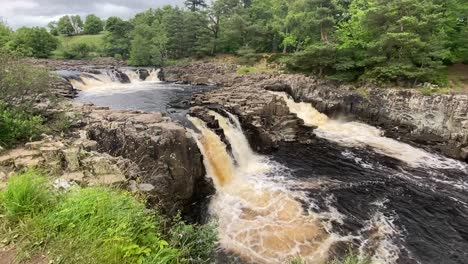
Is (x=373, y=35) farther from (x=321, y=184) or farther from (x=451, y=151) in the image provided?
(x=321, y=184)

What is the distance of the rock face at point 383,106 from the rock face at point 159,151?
6.27 m

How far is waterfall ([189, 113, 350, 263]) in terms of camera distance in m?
8.27

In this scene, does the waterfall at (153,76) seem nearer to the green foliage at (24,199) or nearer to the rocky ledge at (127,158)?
the rocky ledge at (127,158)

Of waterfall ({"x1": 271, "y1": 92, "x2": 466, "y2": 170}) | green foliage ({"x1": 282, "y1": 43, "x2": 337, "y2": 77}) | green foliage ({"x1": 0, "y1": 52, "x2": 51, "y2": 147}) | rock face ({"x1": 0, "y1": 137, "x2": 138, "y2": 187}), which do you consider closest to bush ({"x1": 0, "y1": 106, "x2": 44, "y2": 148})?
green foliage ({"x1": 0, "y1": 52, "x2": 51, "y2": 147})

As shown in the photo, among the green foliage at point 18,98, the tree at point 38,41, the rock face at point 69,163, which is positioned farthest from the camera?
the tree at point 38,41

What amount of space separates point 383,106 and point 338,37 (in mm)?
8282

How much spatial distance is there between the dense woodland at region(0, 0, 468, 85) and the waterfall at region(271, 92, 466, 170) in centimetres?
403

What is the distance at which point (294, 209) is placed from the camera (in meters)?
10.1

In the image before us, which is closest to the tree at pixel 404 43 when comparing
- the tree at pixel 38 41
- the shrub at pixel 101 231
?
the shrub at pixel 101 231

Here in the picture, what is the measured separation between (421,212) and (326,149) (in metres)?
6.22

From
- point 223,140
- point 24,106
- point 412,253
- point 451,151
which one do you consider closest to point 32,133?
point 24,106

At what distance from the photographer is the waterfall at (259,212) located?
827 centimetres

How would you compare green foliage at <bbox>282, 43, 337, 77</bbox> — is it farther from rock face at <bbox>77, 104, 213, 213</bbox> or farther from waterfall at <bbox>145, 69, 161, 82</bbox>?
rock face at <bbox>77, 104, 213, 213</bbox>

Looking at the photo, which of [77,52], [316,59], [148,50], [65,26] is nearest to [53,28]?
[65,26]
